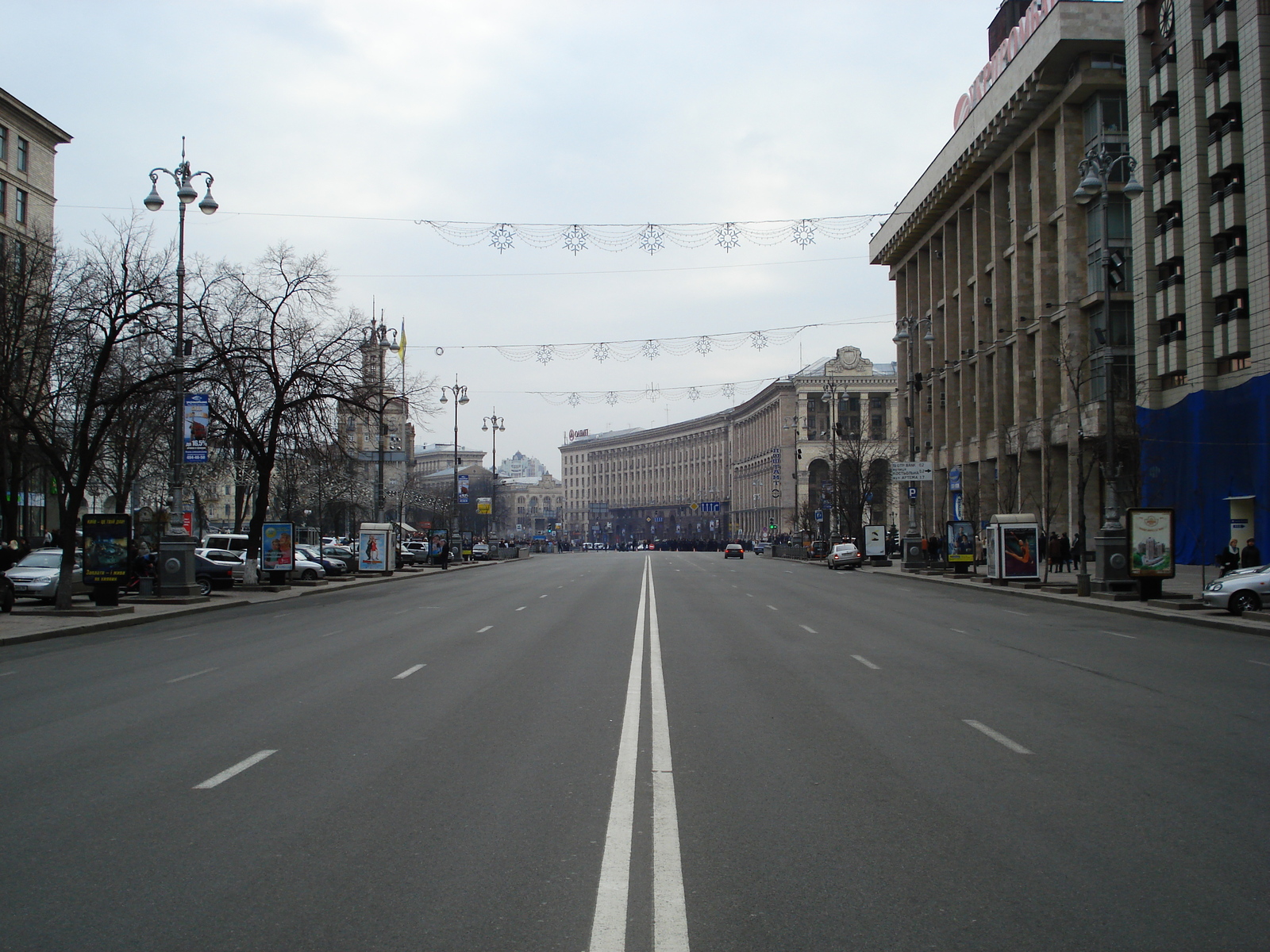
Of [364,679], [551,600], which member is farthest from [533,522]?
[364,679]

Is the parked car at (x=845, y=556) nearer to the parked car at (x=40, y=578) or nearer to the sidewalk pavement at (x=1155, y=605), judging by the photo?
the sidewalk pavement at (x=1155, y=605)

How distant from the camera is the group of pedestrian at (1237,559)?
32.6 m

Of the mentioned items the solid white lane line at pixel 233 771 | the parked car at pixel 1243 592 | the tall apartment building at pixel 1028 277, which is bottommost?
the solid white lane line at pixel 233 771

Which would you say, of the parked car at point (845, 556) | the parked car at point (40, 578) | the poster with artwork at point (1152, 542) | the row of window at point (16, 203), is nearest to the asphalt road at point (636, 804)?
the poster with artwork at point (1152, 542)

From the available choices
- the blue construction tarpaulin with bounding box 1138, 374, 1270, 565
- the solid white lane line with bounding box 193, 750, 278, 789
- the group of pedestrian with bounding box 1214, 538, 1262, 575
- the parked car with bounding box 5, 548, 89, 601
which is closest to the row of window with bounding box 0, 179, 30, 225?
the parked car with bounding box 5, 548, 89, 601

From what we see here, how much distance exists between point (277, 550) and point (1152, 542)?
2896 centimetres

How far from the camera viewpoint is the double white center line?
4.80 meters

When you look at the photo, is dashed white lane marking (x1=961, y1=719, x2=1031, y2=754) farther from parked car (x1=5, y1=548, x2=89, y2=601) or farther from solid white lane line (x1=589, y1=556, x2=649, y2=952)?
parked car (x1=5, y1=548, x2=89, y2=601)

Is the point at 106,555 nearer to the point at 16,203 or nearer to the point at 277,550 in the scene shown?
the point at 277,550

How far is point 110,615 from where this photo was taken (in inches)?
973

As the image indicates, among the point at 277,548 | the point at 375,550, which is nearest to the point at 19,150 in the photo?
the point at 375,550

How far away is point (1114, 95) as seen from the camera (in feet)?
178

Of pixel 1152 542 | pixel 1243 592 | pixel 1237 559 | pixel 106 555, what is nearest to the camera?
pixel 1243 592

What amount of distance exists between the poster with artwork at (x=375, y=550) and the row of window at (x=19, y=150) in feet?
103
